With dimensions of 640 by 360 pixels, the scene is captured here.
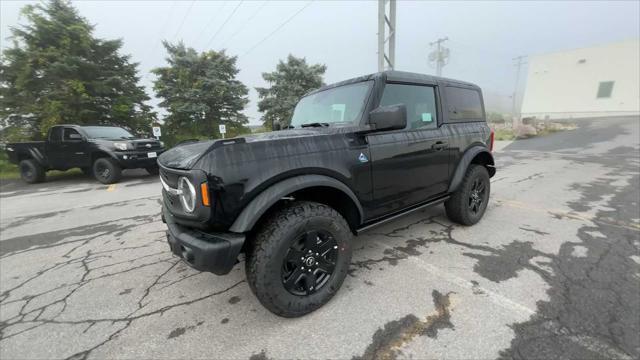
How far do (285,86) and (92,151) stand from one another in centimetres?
1276

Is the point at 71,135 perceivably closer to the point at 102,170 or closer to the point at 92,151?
the point at 92,151

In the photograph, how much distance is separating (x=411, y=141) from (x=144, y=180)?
8402 mm

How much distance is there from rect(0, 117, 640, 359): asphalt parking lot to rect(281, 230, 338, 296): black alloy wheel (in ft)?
0.81

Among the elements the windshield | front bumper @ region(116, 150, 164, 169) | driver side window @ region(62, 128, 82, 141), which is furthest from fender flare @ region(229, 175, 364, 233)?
driver side window @ region(62, 128, 82, 141)

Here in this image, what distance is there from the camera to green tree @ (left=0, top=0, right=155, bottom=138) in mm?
11820

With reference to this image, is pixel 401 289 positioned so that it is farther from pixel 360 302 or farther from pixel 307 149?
pixel 307 149

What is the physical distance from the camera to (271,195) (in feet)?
6.17

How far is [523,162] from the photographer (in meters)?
9.37

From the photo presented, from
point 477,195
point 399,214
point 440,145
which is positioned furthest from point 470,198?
point 399,214

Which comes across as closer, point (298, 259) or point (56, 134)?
point (298, 259)

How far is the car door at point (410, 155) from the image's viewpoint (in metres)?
2.55

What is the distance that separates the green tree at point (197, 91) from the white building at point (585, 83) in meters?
27.1

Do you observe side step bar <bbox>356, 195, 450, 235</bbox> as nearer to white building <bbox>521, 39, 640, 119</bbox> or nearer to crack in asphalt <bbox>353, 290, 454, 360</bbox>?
crack in asphalt <bbox>353, 290, 454, 360</bbox>

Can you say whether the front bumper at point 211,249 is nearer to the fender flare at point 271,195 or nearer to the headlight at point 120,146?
the fender flare at point 271,195
